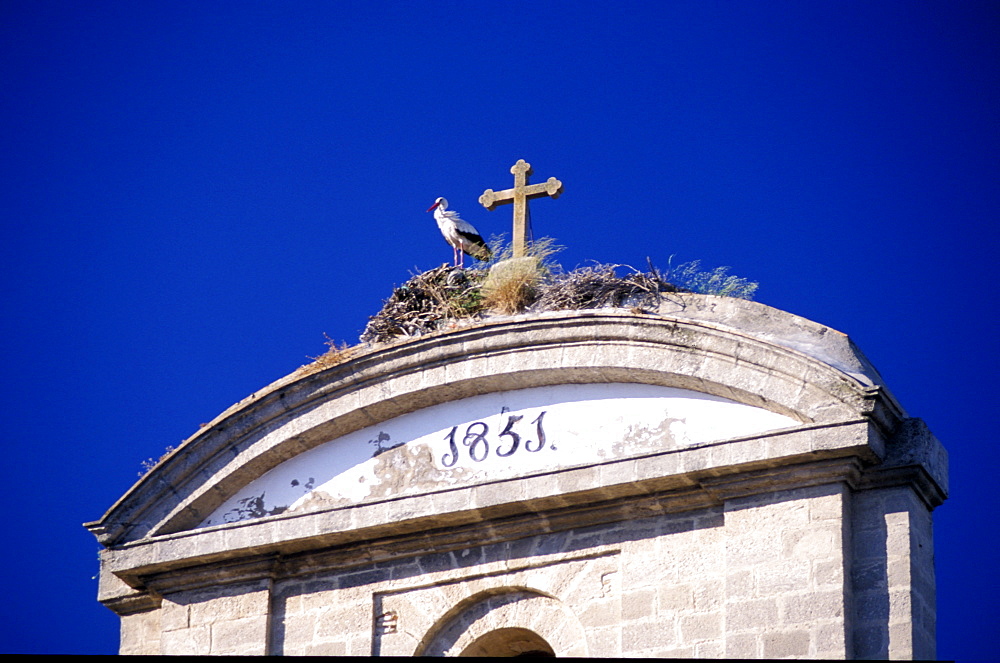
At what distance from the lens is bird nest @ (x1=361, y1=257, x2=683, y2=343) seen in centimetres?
1239

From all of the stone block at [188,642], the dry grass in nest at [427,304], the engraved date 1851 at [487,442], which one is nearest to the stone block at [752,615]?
the engraved date 1851 at [487,442]

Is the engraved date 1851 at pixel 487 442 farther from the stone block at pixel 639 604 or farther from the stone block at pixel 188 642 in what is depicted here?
the stone block at pixel 188 642

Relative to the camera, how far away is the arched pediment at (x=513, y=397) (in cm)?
1161

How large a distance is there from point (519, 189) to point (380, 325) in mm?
1400

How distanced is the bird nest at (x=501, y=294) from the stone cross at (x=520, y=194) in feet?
1.58

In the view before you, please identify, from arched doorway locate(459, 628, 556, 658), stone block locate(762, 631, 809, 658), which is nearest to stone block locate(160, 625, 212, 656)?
arched doorway locate(459, 628, 556, 658)

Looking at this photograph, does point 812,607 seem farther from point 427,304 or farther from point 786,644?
point 427,304

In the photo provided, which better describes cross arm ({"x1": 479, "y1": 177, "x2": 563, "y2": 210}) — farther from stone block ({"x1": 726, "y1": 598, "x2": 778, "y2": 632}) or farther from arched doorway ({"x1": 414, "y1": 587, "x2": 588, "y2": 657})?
stone block ({"x1": 726, "y1": 598, "x2": 778, "y2": 632})

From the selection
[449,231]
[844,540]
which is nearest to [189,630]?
[449,231]

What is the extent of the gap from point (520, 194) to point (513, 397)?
170 cm

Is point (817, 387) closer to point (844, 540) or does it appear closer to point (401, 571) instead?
point (844, 540)

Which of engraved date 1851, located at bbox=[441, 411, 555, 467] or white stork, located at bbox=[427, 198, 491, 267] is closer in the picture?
engraved date 1851, located at bbox=[441, 411, 555, 467]

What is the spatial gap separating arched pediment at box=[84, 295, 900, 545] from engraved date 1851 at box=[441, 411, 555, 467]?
2 centimetres

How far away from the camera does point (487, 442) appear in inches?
492
